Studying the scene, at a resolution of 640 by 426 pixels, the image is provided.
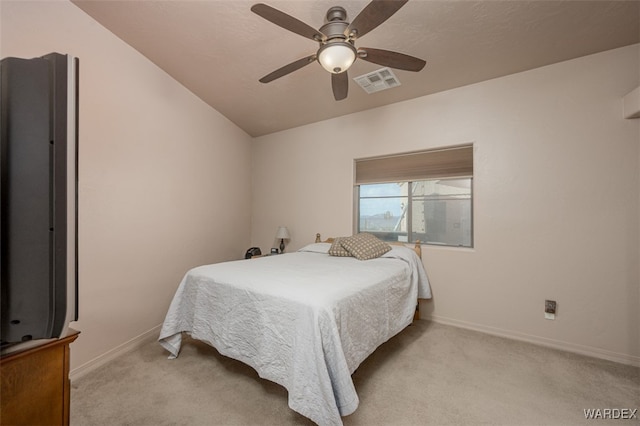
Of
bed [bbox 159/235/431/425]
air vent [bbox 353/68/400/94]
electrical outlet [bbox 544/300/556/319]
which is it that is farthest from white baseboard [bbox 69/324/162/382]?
electrical outlet [bbox 544/300/556/319]

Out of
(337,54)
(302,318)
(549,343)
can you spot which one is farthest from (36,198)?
(549,343)

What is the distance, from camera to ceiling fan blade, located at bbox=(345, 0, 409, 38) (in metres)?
1.39

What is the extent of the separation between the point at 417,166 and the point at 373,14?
1907 mm

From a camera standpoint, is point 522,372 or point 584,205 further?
point 584,205

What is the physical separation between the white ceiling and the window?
0.77m

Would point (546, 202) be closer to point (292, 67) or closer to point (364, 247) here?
point (364, 247)

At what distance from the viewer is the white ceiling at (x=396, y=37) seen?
74.4 inches

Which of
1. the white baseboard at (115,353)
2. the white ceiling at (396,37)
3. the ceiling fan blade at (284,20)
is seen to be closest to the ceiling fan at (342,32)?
the ceiling fan blade at (284,20)

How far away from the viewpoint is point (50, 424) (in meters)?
0.72

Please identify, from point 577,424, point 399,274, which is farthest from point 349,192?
point 577,424

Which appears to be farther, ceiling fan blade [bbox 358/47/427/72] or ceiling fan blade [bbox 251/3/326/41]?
ceiling fan blade [bbox 358/47/427/72]

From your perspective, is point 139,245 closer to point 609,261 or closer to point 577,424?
point 577,424

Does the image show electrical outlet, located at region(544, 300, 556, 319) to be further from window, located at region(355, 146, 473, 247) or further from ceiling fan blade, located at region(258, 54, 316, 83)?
ceiling fan blade, located at region(258, 54, 316, 83)

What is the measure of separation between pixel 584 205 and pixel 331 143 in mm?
2659
